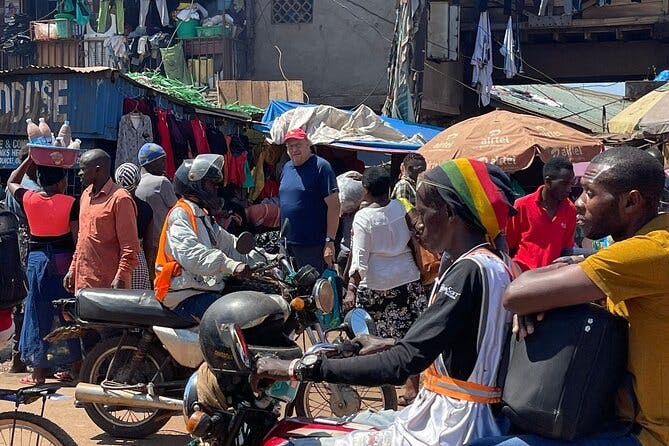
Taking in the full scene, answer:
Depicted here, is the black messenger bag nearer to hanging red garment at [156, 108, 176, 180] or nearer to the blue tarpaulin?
hanging red garment at [156, 108, 176, 180]

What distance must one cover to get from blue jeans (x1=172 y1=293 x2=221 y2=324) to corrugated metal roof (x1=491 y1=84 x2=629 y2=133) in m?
11.8

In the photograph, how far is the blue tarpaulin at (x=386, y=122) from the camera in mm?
12305

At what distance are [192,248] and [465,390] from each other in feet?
9.66

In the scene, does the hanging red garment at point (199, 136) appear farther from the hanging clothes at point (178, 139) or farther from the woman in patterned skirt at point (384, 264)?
the woman in patterned skirt at point (384, 264)

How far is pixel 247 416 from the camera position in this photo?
310 centimetres

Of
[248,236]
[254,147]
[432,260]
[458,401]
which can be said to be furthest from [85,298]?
[254,147]

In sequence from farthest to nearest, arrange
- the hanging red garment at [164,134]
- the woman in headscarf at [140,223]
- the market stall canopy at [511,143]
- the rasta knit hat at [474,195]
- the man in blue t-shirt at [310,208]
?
the hanging red garment at [164,134]
the market stall canopy at [511,143]
the man in blue t-shirt at [310,208]
the woman in headscarf at [140,223]
the rasta knit hat at [474,195]

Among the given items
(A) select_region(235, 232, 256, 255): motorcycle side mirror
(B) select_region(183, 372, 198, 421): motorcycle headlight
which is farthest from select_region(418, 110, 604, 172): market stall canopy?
(B) select_region(183, 372, 198, 421): motorcycle headlight

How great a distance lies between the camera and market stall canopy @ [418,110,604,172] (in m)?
10.5

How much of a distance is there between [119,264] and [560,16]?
46.2 feet

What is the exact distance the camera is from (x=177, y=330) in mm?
5480

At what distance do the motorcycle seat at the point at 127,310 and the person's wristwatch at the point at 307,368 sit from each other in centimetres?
282

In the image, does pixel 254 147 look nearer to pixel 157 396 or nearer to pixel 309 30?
pixel 309 30

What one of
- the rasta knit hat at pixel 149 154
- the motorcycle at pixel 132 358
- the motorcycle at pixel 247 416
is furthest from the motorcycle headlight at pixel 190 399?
the rasta knit hat at pixel 149 154
